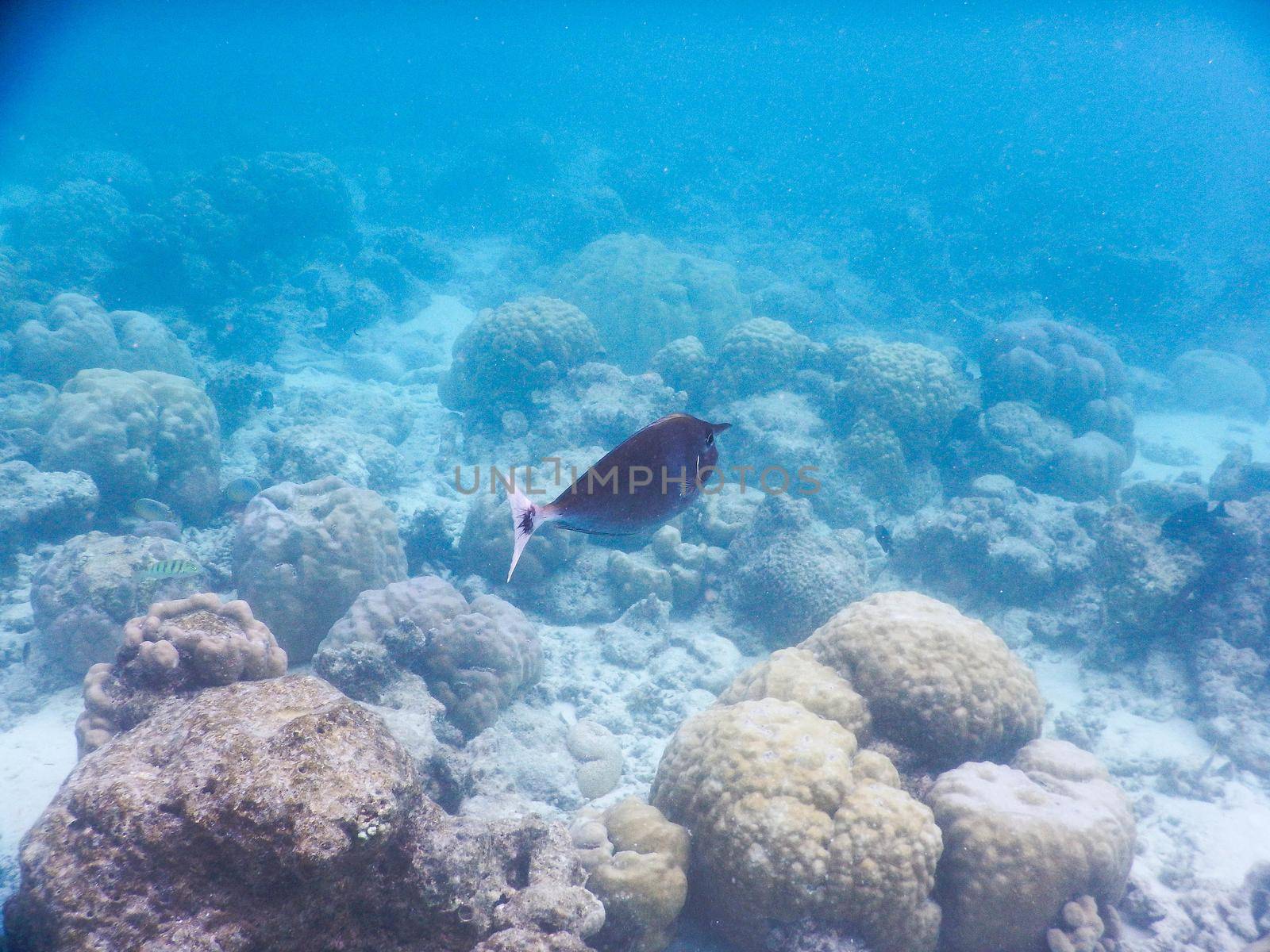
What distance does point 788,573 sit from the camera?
22.6 ft

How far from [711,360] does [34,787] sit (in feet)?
34.0

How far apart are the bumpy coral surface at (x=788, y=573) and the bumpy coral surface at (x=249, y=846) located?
17.6ft

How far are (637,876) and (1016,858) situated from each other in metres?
2.14

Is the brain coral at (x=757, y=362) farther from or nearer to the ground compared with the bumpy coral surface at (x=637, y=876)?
farther from the ground

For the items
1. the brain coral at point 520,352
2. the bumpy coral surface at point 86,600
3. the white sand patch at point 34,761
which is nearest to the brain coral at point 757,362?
the brain coral at point 520,352

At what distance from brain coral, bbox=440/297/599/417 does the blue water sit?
2.7 inches


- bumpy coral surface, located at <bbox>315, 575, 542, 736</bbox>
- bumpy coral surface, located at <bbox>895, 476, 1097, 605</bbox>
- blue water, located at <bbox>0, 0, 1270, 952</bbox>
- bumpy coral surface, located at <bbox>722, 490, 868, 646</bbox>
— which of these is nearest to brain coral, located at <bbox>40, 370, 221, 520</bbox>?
blue water, located at <bbox>0, 0, 1270, 952</bbox>

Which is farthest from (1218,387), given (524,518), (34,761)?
(34,761)

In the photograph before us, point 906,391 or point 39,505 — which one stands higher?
point 906,391

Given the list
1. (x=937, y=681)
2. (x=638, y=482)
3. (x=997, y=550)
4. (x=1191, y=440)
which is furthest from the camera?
(x=1191, y=440)

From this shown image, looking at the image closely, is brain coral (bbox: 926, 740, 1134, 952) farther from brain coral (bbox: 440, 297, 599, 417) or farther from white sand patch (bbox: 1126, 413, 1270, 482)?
white sand patch (bbox: 1126, 413, 1270, 482)

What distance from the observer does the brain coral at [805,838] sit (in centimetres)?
296

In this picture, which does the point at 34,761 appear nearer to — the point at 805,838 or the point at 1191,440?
the point at 805,838

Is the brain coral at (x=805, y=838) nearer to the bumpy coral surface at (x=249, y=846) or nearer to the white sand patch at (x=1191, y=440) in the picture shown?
the bumpy coral surface at (x=249, y=846)
